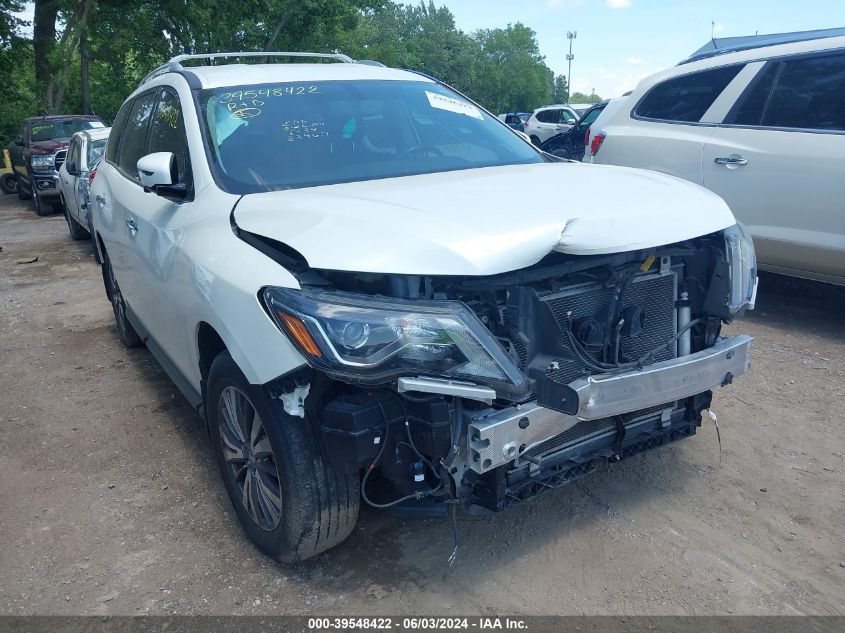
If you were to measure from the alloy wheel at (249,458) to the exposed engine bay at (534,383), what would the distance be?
34 centimetres

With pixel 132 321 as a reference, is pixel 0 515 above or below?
below

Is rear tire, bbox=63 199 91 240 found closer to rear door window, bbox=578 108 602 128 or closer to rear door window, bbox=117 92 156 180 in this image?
rear door window, bbox=117 92 156 180

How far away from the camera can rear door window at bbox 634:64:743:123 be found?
578 cm

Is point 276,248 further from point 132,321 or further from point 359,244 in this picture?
point 132,321

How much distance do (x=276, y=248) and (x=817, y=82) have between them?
4381mm

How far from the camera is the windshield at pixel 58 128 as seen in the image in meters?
16.0

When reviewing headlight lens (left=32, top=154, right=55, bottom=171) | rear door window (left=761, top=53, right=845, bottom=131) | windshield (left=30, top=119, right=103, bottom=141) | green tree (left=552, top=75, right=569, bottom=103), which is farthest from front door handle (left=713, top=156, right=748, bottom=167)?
green tree (left=552, top=75, right=569, bottom=103)

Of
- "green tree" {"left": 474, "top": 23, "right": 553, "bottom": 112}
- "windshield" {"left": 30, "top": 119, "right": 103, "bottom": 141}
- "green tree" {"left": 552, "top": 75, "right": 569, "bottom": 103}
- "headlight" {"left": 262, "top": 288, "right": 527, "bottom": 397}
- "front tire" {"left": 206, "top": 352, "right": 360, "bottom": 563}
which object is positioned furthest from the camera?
"green tree" {"left": 552, "top": 75, "right": 569, "bottom": 103}

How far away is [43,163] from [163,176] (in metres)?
13.6

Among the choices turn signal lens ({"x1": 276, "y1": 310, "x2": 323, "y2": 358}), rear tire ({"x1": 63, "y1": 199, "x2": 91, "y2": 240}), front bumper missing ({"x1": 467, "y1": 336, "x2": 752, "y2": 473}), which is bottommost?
rear tire ({"x1": 63, "y1": 199, "x2": 91, "y2": 240})

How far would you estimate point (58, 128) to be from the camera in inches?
637

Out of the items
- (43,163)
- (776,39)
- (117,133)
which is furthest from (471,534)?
(43,163)

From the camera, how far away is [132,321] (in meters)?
4.91

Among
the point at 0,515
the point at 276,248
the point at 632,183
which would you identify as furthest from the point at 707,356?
the point at 0,515
